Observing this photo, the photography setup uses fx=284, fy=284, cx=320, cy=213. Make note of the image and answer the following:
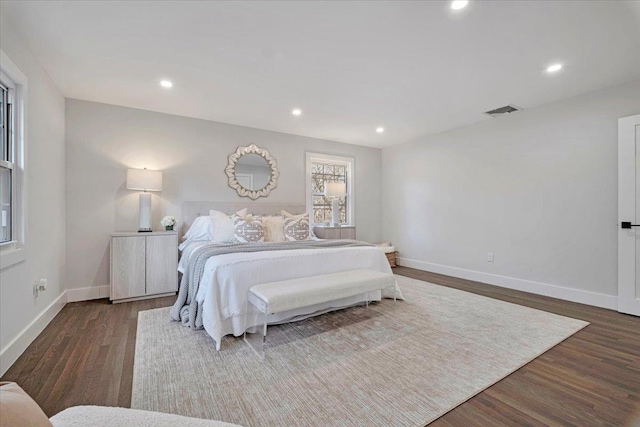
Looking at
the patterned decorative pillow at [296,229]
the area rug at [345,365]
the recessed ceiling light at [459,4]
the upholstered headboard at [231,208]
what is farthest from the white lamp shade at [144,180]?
the recessed ceiling light at [459,4]

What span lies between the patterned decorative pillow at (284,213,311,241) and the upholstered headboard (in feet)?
2.83

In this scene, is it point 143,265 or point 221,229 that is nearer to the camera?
point 143,265

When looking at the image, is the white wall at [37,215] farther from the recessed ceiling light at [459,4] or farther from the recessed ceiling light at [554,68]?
the recessed ceiling light at [554,68]

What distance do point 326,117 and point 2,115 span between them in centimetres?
326

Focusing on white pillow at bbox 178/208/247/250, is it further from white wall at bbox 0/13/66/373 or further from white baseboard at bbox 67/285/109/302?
white wall at bbox 0/13/66/373

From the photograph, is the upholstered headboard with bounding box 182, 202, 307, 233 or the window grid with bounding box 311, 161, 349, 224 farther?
the window grid with bounding box 311, 161, 349, 224

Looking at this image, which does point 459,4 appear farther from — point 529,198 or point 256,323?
point 529,198

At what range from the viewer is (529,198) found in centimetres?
386

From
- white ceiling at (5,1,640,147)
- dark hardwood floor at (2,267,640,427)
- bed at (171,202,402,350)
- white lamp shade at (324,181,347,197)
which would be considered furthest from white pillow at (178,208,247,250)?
white lamp shade at (324,181,347,197)

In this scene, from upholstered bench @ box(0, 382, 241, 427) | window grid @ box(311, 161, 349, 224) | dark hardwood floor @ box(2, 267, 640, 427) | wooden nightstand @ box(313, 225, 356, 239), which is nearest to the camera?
upholstered bench @ box(0, 382, 241, 427)

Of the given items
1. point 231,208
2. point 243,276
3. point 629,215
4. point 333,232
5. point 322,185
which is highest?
point 322,185

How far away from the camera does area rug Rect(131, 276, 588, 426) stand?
155 centimetres

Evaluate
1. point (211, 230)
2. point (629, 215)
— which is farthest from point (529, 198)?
point (211, 230)

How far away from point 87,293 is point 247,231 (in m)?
2.13
